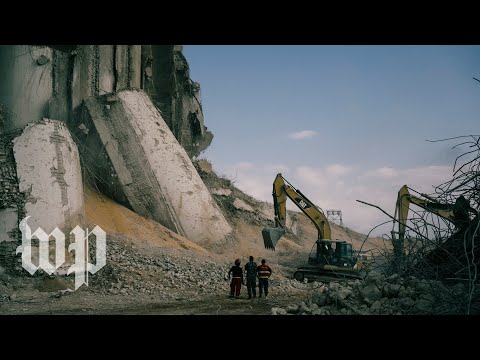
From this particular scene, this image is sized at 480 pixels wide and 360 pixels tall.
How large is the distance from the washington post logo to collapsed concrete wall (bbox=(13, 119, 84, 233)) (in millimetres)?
192

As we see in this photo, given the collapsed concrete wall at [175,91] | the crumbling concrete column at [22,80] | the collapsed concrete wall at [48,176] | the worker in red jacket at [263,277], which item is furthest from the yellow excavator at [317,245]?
the collapsed concrete wall at [175,91]

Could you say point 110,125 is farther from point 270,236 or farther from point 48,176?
point 270,236

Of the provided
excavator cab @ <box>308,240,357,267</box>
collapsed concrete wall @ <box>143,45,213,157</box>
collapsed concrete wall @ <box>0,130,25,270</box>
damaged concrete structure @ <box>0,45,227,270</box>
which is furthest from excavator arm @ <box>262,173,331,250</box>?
collapsed concrete wall @ <box>143,45,213,157</box>

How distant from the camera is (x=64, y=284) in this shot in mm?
10508

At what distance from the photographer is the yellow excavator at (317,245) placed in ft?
39.7

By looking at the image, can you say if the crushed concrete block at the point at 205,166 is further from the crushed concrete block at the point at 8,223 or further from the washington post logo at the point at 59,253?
the crushed concrete block at the point at 8,223

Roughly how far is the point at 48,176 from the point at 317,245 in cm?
715

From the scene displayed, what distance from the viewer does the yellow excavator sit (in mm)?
12094

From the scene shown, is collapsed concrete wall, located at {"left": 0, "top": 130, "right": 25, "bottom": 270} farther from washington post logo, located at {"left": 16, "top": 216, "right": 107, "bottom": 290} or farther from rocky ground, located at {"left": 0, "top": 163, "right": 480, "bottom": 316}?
rocky ground, located at {"left": 0, "top": 163, "right": 480, "bottom": 316}

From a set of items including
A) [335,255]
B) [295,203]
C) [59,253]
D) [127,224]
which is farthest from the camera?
[127,224]

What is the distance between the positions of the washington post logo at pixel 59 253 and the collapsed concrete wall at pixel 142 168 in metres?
3.95

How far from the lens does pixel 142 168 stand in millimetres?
15977

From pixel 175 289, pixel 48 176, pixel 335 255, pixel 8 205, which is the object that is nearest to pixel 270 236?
pixel 335 255
